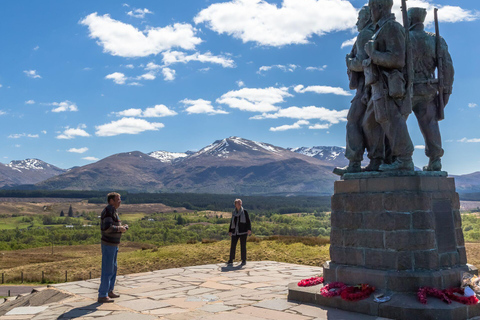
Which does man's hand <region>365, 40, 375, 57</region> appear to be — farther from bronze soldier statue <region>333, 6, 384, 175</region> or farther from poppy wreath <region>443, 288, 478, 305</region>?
poppy wreath <region>443, 288, 478, 305</region>

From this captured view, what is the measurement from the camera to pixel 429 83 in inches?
300

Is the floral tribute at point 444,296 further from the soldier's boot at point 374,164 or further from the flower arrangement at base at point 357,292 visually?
the soldier's boot at point 374,164

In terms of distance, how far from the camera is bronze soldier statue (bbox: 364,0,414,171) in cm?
697

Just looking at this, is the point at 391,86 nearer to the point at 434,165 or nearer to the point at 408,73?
the point at 408,73

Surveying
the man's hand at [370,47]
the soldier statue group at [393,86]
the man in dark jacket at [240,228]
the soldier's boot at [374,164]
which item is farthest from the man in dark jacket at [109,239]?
the man in dark jacket at [240,228]

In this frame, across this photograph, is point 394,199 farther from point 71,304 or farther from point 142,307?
point 71,304

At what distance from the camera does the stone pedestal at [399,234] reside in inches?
255

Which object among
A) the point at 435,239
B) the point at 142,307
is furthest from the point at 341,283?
the point at 142,307

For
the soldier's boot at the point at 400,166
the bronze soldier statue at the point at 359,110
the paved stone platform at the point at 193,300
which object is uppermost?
the bronze soldier statue at the point at 359,110

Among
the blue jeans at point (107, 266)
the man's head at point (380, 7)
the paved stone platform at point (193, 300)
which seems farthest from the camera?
the blue jeans at point (107, 266)

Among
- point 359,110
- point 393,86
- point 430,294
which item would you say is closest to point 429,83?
point 393,86

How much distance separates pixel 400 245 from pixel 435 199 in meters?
0.93

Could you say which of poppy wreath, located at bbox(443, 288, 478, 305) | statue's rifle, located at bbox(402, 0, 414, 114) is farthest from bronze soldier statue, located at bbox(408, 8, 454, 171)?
poppy wreath, located at bbox(443, 288, 478, 305)

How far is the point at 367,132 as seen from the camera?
7680mm
